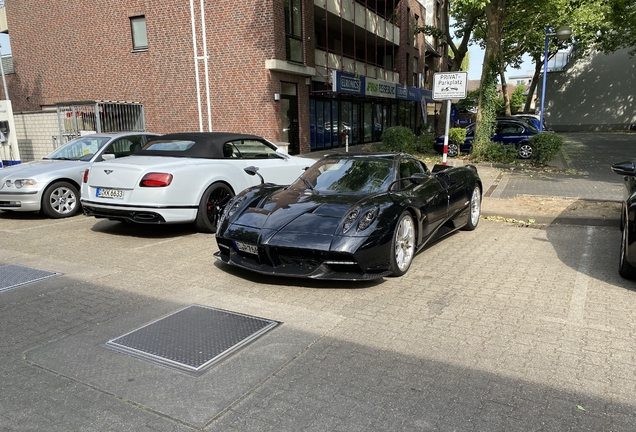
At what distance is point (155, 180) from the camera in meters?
6.59

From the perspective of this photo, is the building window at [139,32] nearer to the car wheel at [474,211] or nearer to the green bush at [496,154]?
the green bush at [496,154]

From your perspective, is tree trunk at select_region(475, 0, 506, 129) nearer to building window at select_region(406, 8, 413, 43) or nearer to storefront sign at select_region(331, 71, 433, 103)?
storefront sign at select_region(331, 71, 433, 103)

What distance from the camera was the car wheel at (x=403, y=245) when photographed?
478 centimetres

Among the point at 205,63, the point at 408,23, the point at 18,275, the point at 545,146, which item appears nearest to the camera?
the point at 18,275

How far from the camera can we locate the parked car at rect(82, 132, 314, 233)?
6.61 m

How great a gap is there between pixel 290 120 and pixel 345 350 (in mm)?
16162

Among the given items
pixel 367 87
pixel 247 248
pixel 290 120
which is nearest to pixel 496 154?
pixel 290 120

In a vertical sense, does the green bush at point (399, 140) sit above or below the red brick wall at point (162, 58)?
below

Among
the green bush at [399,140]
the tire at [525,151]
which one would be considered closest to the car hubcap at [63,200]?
the green bush at [399,140]

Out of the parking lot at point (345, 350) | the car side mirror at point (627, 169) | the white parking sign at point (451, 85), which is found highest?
the white parking sign at point (451, 85)

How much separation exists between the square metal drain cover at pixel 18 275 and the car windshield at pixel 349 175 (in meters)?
3.05

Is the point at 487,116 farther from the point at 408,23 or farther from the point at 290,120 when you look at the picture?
the point at 408,23

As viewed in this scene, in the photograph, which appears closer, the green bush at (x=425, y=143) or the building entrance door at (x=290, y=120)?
the building entrance door at (x=290, y=120)

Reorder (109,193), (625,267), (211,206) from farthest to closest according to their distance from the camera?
1. (211,206)
2. (109,193)
3. (625,267)
